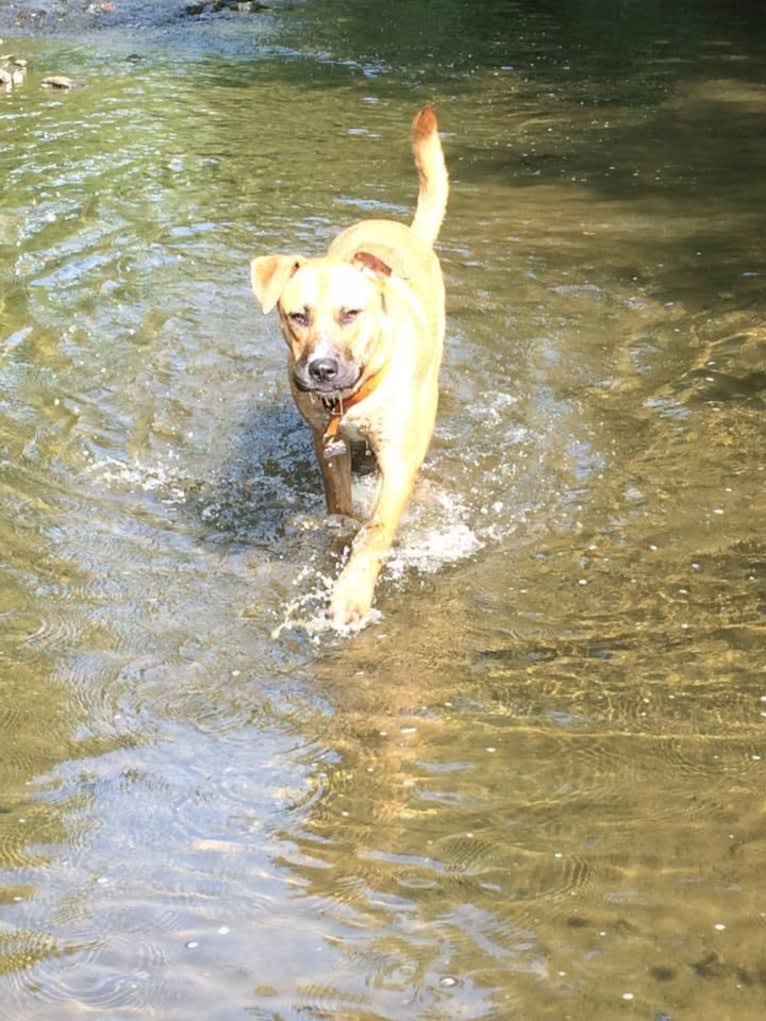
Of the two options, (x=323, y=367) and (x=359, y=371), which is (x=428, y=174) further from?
(x=323, y=367)

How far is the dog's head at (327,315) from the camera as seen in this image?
16.5 ft

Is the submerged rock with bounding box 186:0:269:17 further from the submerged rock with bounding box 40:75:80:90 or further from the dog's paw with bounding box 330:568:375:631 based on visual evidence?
the dog's paw with bounding box 330:568:375:631

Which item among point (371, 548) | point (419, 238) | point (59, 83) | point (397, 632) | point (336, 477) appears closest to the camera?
point (397, 632)

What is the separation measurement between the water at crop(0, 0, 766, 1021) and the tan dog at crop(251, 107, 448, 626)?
0.81 feet

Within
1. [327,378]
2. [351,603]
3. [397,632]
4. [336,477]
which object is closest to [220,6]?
[336,477]

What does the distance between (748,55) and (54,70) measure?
30.2 ft

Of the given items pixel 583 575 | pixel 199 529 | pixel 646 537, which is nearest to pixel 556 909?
pixel 583 575

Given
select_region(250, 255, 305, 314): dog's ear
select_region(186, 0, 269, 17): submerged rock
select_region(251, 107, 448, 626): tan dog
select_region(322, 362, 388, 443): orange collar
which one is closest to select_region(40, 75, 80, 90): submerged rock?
select_region(186, 0, 269, 17): submerged rock

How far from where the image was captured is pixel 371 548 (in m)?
5.21

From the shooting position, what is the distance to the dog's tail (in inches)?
277

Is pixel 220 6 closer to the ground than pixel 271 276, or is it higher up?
closer to the ground

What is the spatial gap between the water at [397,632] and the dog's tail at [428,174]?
3.11ft

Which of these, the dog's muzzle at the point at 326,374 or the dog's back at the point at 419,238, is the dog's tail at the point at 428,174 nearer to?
the dog's back at the point at 419,238

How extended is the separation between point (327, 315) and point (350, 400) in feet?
1.22
